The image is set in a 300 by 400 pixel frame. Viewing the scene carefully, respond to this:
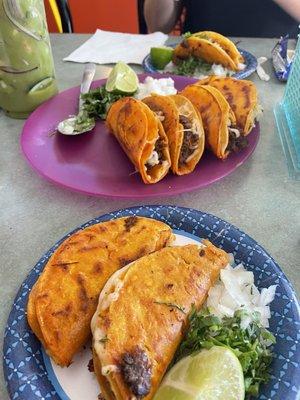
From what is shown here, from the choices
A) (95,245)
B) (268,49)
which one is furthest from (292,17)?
(95,245)

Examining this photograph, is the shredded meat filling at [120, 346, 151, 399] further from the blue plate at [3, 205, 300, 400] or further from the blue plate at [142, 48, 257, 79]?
the blue plate at [142, 48, 257, 79]

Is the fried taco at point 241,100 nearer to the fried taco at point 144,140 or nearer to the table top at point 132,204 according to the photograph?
the table top at point 132,204

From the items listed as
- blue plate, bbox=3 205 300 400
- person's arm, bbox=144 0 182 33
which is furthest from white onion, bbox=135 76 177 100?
person's arm, bbox=144 0 182 33

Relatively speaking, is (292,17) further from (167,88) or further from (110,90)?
(110,90)

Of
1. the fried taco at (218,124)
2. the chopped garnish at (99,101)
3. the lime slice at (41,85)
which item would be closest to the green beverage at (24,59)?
the lime slice at (41,85)

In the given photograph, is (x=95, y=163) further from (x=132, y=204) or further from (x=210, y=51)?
(x=210, y=51)

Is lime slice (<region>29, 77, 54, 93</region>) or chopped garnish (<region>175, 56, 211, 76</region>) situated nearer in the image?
lime slice (<region>29, 77, 54, 93</region>)

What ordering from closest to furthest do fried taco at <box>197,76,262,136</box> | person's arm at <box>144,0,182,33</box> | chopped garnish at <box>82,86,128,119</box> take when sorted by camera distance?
1. fried taco at <box>197,76,262,136</box>
2. chopped garnish at <box>82,86,128,119</box>
3. person's arm at <box>144,0,182,33</box>
